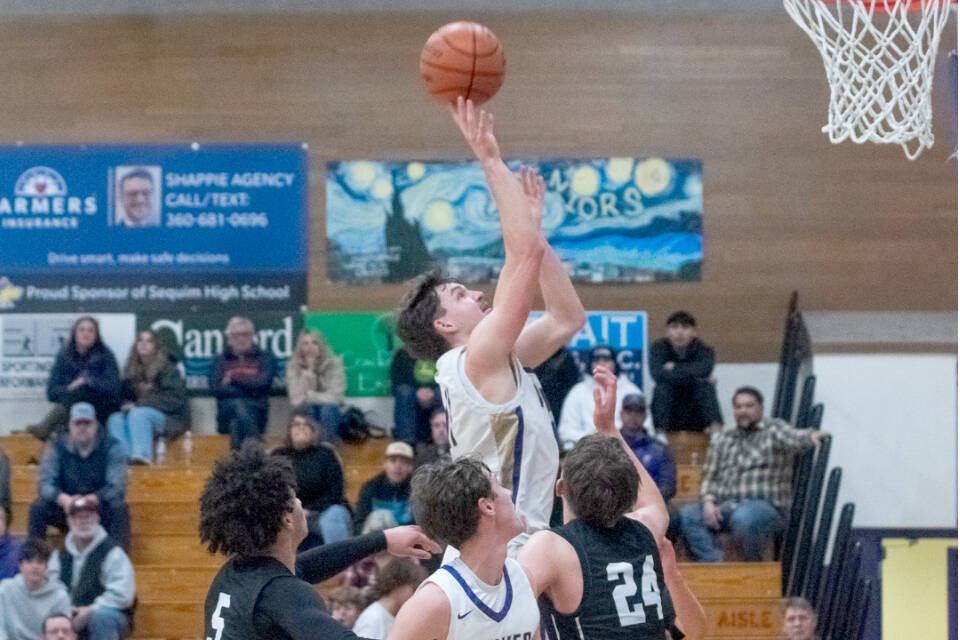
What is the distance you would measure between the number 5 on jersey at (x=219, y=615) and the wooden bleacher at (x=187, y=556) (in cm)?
535

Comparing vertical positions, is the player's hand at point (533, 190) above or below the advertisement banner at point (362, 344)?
above

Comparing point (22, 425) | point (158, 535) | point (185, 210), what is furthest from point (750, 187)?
point (22, 425)

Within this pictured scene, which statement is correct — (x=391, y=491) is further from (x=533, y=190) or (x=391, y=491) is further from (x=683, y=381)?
(x=533, y=190)

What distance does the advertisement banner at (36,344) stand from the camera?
33.9 ft

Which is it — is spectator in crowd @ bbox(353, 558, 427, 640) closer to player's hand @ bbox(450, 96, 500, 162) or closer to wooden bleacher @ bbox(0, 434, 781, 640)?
wooden bleacher @ bbox(0, 434, 781, 640)

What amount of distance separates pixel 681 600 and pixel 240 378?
6.67m

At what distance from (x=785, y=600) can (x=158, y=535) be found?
4.12m

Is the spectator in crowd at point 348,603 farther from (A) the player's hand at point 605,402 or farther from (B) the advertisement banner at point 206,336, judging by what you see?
(B) the advertisement banner at point 206,336

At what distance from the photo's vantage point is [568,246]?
1056cm

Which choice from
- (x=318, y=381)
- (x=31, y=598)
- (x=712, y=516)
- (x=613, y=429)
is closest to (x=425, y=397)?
(x=318, y=381)

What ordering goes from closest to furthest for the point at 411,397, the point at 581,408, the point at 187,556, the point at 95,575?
the point at 95,575, the point at 187,556, the point at 581,408, the point at 411,397

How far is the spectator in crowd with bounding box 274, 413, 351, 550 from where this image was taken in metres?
8.14

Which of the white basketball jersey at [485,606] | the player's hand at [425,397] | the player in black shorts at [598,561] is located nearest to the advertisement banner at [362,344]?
the player's hand at [425,397]

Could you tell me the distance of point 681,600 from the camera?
3.72 m
